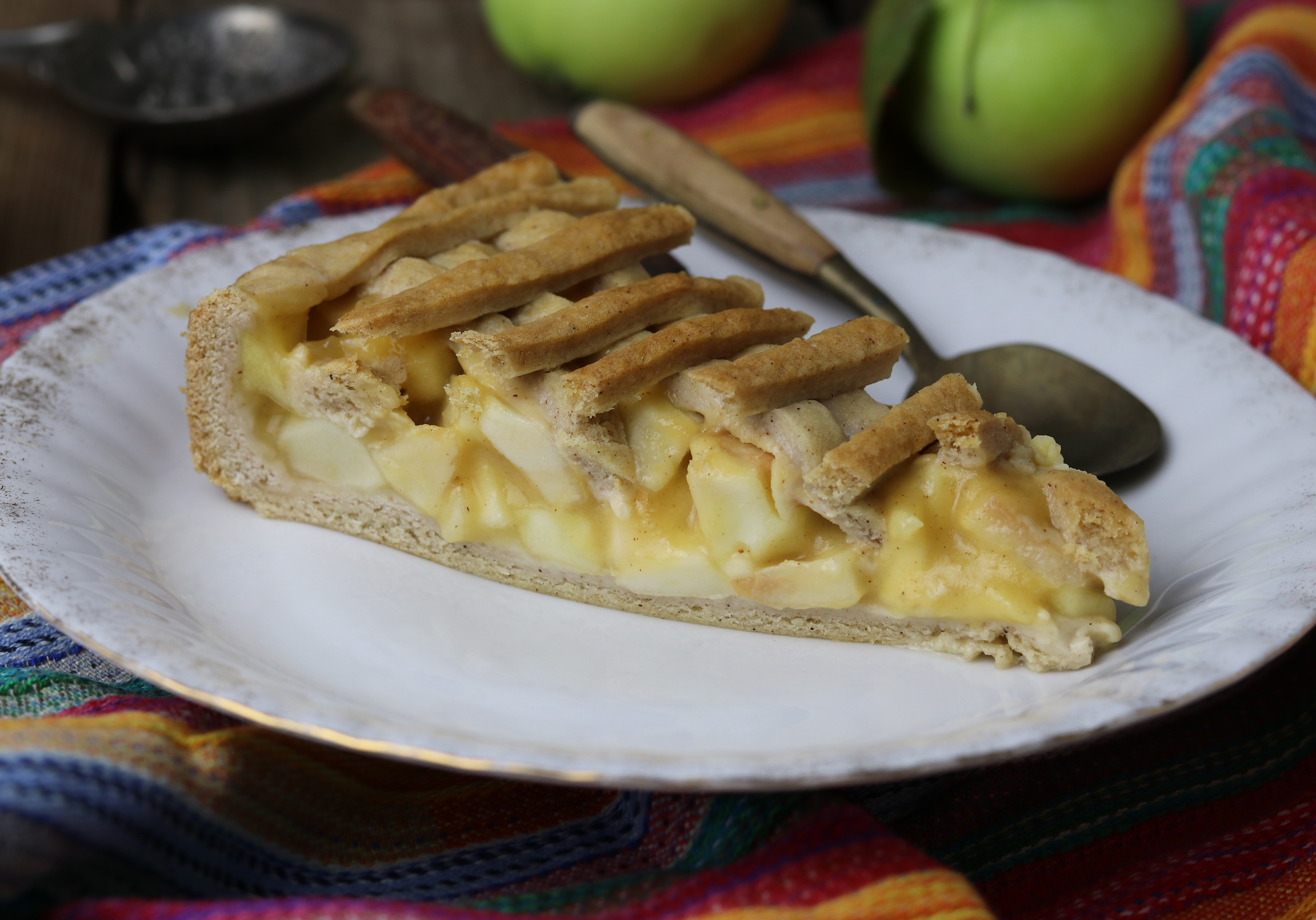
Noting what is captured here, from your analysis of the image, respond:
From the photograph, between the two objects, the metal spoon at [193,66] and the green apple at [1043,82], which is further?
the metal spoon at [193,66]

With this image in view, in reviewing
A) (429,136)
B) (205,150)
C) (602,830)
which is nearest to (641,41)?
(429,136)

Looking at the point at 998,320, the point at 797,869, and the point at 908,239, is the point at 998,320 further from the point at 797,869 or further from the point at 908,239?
the point at 797,869

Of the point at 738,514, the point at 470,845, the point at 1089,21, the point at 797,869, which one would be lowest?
the point at 470,845

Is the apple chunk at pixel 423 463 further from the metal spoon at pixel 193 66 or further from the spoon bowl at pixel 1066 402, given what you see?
the metal spoon at pixel 193 66

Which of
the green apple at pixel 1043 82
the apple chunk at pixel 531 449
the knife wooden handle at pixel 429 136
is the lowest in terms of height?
the apple chunk at pixel 531 449

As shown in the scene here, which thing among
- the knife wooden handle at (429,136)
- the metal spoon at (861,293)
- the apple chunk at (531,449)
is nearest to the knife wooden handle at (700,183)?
the metal spoon at (861,293)

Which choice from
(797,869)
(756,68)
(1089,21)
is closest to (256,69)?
(756,68)
